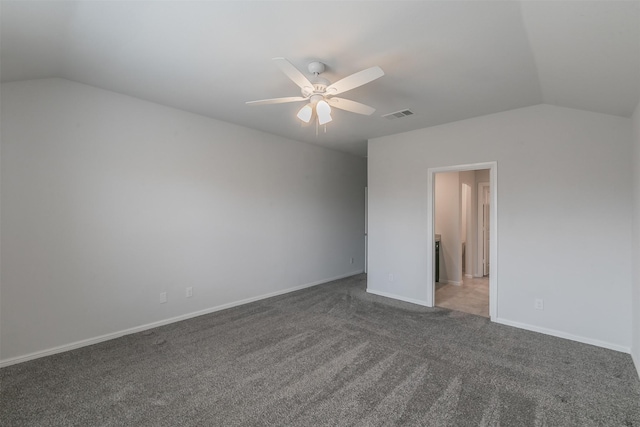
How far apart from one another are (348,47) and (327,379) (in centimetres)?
264

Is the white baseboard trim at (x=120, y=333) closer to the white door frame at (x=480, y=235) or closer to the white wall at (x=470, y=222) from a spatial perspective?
the white wall at (x=470, y=222)

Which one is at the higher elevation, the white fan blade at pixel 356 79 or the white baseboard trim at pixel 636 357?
the white fan blade at pixel 356 79

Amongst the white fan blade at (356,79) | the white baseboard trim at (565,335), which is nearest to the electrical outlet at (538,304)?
the white baseboard trim at (565,335)

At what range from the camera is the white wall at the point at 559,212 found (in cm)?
290

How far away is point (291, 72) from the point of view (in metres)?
2.04

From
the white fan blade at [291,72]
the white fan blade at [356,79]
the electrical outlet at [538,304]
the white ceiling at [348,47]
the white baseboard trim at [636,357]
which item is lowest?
the white baseboard trim at [636,357]

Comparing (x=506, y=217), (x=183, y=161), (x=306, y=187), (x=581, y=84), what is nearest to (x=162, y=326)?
(x=183, y=161)

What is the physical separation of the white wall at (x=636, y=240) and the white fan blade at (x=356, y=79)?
235 centimetres

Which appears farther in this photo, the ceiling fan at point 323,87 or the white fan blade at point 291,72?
the ceiling fan at point 323,87

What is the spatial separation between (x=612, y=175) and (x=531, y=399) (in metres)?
2.40

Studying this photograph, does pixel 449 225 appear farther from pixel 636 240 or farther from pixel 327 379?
pixel 327 379

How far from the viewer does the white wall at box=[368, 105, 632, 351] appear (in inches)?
114

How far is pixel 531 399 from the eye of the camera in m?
2.12

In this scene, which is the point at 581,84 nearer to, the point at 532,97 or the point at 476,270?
the point at 532,97
